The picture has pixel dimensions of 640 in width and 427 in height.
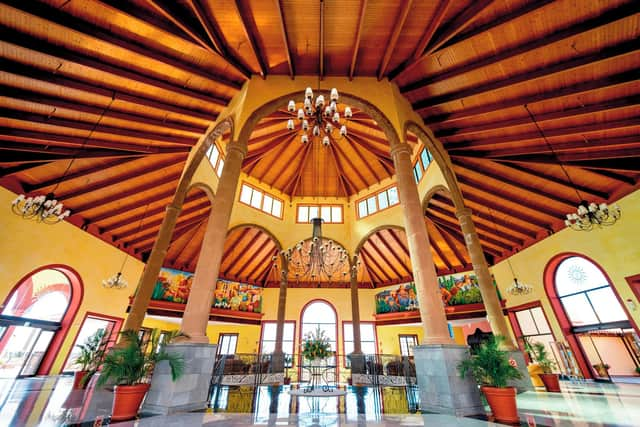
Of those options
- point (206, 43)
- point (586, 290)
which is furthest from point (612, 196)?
point (206, 43)

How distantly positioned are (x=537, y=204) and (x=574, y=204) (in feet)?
3.40

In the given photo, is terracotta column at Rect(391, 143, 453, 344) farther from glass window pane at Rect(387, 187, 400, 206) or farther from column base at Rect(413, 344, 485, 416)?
glass window pane at Rect(387, 187, 400, 206)

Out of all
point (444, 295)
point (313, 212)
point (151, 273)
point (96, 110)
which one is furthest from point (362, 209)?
point (96, 110)

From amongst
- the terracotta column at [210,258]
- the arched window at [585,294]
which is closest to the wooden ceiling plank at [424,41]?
the terracotta column at [210,258]

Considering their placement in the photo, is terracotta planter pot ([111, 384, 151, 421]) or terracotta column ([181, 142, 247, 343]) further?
terracotta column ([181, 142, 247, 343])

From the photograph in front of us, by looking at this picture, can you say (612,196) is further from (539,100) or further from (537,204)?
(539,100)

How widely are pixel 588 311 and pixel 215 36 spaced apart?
1532cm

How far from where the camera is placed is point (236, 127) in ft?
22.6

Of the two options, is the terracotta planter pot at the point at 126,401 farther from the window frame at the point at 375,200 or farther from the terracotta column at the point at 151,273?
the window frame at the point at 375,200

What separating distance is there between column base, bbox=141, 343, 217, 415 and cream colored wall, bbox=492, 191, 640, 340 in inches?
480

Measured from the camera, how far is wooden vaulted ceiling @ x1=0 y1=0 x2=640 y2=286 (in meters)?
5.47

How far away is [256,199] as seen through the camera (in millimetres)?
14414

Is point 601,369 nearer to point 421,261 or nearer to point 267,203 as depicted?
point 421,261

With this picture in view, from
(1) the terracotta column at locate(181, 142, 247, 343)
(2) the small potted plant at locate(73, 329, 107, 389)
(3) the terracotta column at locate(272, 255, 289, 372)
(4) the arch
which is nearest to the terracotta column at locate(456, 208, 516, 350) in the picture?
(4) the arch
